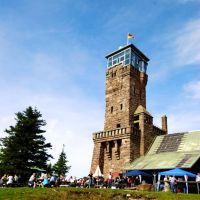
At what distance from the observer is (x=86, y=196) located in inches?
728

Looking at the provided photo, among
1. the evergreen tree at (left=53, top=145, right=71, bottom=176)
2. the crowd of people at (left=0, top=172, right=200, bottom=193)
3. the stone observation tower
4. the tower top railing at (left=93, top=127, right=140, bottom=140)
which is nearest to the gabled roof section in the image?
the stone observation tower

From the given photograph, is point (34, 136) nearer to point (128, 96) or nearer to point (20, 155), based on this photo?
point (20, 155)

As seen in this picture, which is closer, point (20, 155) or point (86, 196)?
point (86, 196)

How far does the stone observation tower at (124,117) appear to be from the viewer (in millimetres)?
33406

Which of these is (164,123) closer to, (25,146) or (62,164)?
(25,146)

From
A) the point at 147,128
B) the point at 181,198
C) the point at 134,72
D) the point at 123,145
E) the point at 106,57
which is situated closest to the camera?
the point at 181,198

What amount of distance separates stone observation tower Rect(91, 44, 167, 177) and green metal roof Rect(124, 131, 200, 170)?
1.19 m

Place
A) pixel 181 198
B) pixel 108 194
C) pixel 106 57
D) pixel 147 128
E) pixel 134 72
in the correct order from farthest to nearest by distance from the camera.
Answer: pixel 106 57 < pixel 134 72 < pixel 147 128 < pixel 108 194 < pixel 181 198

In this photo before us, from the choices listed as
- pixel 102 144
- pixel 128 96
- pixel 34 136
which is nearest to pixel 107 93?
pixel 128 96

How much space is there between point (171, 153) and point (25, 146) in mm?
17766

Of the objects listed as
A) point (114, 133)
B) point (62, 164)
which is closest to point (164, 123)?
point (114, 133)

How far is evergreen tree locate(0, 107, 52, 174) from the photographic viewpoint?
3369 cm

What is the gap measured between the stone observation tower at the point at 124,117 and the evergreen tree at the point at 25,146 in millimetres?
6929

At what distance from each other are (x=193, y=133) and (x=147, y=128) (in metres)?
5.55
